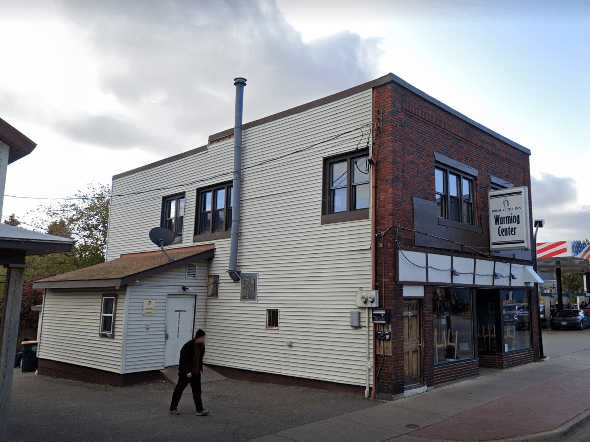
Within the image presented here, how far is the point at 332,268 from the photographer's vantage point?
13.0 meters

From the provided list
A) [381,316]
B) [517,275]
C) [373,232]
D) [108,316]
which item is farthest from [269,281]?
[517,275]

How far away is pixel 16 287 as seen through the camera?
26.2ft

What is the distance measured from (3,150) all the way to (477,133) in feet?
42.3

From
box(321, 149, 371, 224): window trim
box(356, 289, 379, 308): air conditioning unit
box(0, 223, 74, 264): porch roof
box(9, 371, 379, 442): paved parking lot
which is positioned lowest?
box(9, 371, 379, 442): paved parking lot

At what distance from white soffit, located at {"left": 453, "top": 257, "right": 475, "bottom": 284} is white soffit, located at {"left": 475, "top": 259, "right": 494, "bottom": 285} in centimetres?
34

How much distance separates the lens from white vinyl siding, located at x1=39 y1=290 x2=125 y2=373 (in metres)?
14.6

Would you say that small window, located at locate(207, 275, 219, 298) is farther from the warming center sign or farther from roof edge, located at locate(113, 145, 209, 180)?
the warming center sign

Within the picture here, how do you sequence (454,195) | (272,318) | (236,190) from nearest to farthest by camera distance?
1. (272,318)
2. (454,195)
3. (236,190)

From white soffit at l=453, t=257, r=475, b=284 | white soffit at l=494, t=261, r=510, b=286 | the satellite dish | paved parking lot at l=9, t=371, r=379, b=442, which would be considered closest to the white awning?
white soffit at l=494, t=261, r=510, b=286

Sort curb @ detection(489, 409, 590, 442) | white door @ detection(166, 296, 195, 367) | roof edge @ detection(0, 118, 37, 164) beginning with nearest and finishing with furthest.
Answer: curb @ detection(489, 409, 590, 442) < roof edge @ detection(0, 118, 37, 164) < white door @ detection(166, 296, 195, 367)

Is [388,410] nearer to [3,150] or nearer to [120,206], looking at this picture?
[3,150]

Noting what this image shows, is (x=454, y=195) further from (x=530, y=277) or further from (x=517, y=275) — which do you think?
(x=530, y=277)

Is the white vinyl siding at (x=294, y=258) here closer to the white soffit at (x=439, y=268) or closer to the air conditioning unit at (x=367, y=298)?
the air conditioning unit at (x=367, y=298)

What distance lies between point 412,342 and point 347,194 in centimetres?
401
